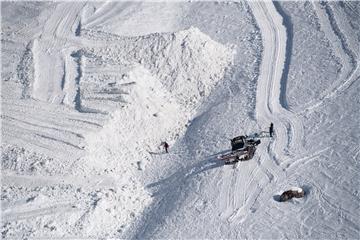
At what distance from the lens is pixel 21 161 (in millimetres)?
30672

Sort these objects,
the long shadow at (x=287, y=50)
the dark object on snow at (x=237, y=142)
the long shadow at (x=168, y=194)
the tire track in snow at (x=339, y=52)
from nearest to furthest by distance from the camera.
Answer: the long shadow at (x=168, y=194) < the dark object on snow at (x=237, y=142) < the tire track in snow at (x=339, y=52) < the long shadow at (x=287, y=50)

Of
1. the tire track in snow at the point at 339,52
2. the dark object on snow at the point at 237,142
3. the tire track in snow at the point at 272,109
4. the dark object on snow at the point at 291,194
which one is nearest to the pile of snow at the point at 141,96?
the tire track in snow at the point at 272,109

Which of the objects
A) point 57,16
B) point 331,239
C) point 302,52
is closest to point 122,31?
point 57,16

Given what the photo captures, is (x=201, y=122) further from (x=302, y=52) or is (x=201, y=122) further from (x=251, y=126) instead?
(x=302, y=52)

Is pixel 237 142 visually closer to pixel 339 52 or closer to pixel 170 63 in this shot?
pixel 170 63

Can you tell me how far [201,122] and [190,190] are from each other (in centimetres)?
532

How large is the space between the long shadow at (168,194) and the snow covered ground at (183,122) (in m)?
0.08

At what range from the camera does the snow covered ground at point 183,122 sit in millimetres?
27031

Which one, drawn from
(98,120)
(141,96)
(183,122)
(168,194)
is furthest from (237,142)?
(98,120)

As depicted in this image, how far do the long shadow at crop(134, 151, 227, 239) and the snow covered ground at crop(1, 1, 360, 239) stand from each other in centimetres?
8

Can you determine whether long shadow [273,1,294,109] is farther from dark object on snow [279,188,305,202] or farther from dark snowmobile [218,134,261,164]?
dark object on snow [279,188,305,202]

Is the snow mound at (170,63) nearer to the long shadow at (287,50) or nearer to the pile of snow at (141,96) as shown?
the pile of snow at (141,96)

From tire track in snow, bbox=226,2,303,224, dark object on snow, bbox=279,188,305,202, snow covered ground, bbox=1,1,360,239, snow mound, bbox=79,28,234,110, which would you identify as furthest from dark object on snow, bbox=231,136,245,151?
snow mound, bbox=79,28,234,110

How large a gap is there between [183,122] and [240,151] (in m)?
5.43
